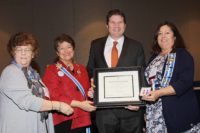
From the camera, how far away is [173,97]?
9.44ft

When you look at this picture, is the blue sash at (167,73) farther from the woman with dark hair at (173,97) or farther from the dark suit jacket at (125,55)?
the dark suit jacket at (125,55)

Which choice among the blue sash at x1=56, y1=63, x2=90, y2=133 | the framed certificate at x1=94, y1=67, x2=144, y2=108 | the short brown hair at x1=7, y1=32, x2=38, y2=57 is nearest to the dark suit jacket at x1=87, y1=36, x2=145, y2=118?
the framed certificate at x1=94, y1=67, x2=144, y2=108

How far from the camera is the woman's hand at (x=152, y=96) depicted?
2.73 meters

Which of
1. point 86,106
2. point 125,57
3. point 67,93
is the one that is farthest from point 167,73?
point 67,93

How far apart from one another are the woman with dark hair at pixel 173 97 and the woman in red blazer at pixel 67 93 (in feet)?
2.01

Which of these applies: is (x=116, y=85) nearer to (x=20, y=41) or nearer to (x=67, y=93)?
(x=67, y=93)

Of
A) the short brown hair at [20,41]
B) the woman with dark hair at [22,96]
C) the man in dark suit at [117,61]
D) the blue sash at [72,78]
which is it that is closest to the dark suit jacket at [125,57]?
the man in dark suit at [117,61]

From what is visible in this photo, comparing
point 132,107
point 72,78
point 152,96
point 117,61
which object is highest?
point 117,61

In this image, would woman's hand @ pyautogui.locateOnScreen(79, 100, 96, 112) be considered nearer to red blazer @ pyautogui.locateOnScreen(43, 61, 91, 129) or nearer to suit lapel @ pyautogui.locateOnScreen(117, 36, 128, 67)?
red blazer @ pyautogui.locateOnScreen(43, 61, 91, 129)

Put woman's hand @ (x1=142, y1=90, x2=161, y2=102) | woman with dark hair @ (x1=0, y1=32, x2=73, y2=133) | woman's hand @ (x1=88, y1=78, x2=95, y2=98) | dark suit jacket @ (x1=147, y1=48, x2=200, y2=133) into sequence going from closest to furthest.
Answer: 1. woman with dark hair @ (x1=0, y1=32, x2=73, y2=133)
2. woman's hand @ (x1=142, y1=90, x2=161, y2=102)
3. dark suit jacket @ (x1=147, y1=48, x2=200, y2=133)
4. woman's hand @ (x1=88, y1=78, x2=95, y2=98)

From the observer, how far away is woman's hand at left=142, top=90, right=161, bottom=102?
107 inches

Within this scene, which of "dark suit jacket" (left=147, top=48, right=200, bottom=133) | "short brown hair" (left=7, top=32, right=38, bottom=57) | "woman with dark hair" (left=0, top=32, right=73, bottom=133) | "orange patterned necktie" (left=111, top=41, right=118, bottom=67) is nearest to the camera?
"woman with dark hair" (left=0, top=32, right=73, bottom=133)

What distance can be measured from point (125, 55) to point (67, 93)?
70 cm

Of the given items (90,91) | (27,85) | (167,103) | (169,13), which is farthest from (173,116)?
(169,13)
